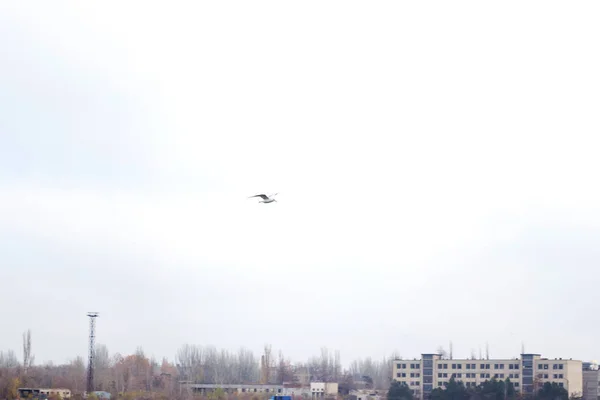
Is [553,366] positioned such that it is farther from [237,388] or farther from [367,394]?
[237,388]

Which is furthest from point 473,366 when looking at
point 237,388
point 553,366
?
point 237,388

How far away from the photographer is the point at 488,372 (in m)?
96.6

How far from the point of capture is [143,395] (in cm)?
9962

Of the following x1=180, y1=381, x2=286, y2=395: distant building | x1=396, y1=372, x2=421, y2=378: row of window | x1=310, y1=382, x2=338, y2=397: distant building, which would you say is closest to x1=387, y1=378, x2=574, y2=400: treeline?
x1=396, y1=372, x2=421, y2=378: row of window

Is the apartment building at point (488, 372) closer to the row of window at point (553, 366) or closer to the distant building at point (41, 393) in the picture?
the row of window at point (553, 366)

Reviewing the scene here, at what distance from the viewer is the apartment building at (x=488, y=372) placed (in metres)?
91.4

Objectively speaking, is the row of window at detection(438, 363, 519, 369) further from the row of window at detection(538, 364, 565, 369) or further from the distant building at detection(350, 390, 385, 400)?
the distant building at detection(350, 390, 385, 400)

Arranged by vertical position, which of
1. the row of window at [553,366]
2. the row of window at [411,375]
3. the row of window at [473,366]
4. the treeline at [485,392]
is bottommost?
the treeline at [485,392]

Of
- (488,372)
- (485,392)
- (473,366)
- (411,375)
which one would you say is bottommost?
(485,392)

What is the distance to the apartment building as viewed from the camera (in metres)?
91.4

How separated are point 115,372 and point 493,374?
49.4 meters

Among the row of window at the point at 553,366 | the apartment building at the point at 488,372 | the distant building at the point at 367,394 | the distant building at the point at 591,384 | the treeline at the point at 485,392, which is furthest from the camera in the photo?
the distant building at the point at 367,394

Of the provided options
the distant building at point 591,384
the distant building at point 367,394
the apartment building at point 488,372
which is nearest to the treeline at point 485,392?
the apartment building at point 488,372

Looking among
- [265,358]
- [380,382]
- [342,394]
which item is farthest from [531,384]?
[265,358]
